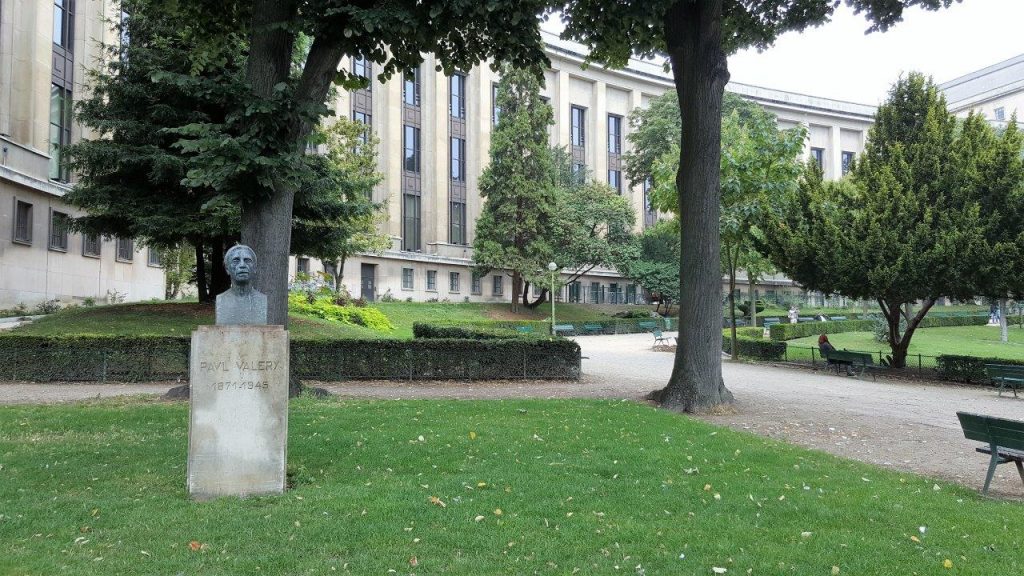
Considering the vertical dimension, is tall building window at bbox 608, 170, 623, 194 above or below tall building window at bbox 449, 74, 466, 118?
below

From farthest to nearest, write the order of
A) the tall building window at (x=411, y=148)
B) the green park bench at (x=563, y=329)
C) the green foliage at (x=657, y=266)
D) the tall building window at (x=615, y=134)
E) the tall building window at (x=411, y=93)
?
the tall building window at (x=615, y=134), the green foliage at (x=657, y=266), the tall building window at (x=411, y=148), the tall building window at (x=411, y=93), the green park bench at (x=563, y=329)

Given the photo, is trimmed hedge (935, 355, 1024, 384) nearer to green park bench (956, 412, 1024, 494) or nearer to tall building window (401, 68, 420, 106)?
green park bench (956, 412, 1024, 494)

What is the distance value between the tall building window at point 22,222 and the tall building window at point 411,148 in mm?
26242

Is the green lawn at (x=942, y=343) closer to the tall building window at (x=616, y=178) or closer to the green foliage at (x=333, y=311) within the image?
the green foliage at (x=333, y=311)

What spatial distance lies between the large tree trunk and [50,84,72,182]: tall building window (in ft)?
89.3

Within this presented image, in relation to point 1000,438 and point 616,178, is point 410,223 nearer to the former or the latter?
point 616,178

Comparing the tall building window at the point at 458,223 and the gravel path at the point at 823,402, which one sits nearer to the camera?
the gravel path at the point at 823,402

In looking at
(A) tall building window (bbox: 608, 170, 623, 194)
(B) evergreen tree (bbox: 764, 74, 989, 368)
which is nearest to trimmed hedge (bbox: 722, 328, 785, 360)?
(B) evergreen tree (bbox: 764, 74, 989, 368)

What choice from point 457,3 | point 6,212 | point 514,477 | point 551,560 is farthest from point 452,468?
point 6,212

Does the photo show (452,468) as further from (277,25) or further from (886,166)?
(886,166)

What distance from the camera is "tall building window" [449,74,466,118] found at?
170 ft

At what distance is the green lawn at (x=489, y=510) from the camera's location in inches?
173

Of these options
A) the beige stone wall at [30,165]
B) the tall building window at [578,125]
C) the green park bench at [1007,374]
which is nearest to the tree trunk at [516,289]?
the tall building window at [578,125]

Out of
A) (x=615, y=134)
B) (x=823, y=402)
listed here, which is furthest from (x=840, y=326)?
(x=615, y=134)
